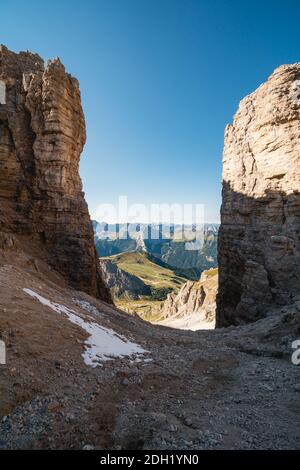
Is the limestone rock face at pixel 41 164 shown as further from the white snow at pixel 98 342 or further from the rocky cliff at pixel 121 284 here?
the rocky cliff at pixel 121 284

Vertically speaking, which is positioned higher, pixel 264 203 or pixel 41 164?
pixel 41 164

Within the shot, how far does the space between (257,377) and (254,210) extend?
26.0m

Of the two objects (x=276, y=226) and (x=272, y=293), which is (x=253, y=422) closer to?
(x=272, y=293)

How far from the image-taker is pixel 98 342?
14.3 metres

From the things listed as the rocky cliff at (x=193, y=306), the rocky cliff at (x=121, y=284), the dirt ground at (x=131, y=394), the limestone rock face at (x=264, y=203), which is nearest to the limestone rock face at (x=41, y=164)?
the dirt ground at (x=131, y=394)

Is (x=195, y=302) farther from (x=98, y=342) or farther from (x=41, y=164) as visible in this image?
(x=98, y=342)

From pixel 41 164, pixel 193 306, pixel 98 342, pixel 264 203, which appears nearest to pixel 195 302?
pixel 193 306

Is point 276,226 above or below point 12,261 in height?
above

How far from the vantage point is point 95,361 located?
12.2m

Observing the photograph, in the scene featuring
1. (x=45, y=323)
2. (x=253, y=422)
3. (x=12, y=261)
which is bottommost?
(x=253, y=422)

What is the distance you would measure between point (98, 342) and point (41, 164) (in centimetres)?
2386

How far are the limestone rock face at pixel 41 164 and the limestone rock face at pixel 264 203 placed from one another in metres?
20.3
